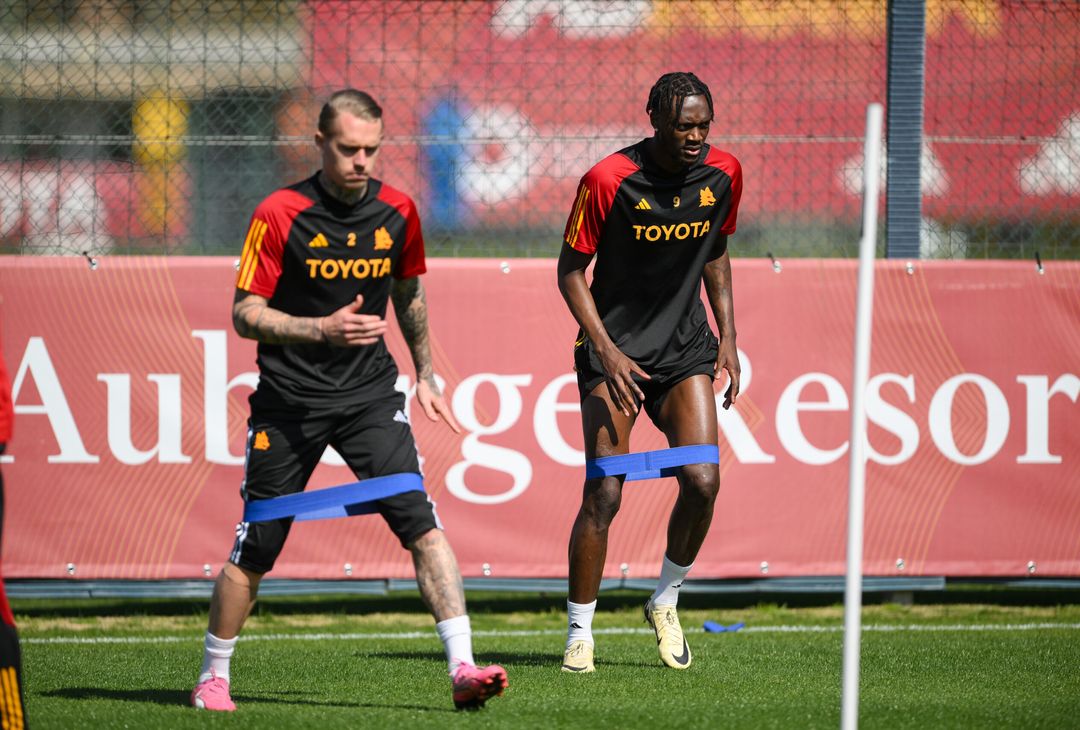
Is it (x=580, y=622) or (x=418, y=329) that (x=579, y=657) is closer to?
(x=580, y=622)

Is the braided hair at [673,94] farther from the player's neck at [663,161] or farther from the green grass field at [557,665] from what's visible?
the green grass field at [557,665]

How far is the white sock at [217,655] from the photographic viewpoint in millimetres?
5023

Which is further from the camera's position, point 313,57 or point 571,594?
point 313,57

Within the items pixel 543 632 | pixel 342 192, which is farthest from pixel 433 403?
Answer: pixel 543 632

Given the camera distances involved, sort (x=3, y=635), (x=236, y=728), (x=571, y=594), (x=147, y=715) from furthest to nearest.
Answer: (x=571, y=594), (x=147, y=715), (x=236, y=728), (x=3, y=635)

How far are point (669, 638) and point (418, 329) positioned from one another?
6.17 ft

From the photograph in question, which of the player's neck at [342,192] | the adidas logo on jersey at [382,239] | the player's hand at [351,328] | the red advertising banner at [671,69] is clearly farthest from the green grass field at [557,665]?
the red advertising banner at [671,69]

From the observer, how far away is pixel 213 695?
503 cm

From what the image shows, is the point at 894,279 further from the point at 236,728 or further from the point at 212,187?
the point at 236,728

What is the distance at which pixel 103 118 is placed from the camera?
861cm

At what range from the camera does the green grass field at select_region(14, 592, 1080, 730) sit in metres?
4.94

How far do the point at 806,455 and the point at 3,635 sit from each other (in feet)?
17.4

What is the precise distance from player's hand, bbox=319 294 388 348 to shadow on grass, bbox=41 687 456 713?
1318 mm

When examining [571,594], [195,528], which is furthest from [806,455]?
[195,528]
